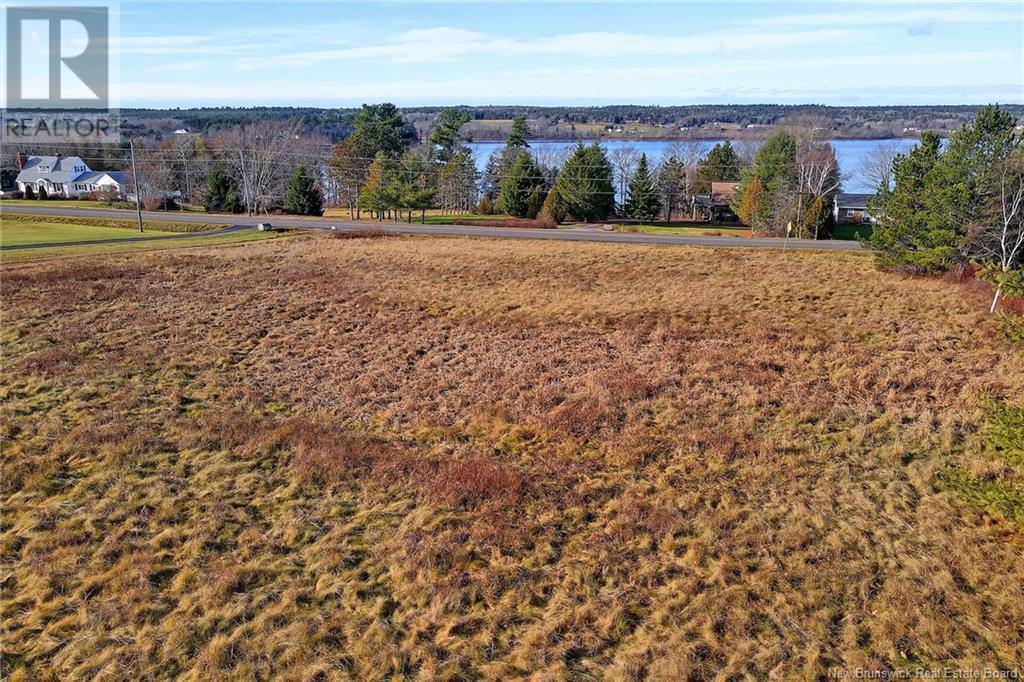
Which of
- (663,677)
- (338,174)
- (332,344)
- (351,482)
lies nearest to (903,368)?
(663,677)

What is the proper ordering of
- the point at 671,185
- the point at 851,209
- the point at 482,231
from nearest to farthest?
the point at 482,231 → the point at 851,209 → the point at 671,185

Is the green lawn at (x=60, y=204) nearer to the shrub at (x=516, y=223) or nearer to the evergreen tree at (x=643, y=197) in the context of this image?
the shrub at (x=516, y=223)

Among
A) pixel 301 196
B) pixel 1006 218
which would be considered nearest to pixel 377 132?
pixel 301 196

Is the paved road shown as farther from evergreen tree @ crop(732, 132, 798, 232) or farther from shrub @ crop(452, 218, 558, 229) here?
evergreen tree @ crop(732, 132, 798, 232)

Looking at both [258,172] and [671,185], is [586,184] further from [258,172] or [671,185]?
[258,172]

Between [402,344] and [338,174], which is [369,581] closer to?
[402,344]
